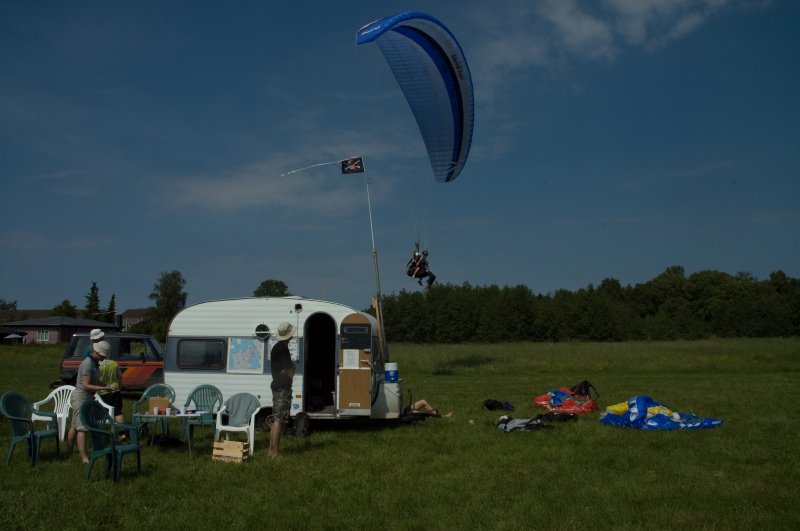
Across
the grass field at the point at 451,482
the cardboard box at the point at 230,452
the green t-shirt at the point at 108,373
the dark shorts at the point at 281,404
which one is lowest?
the grass field at the point at 451,482

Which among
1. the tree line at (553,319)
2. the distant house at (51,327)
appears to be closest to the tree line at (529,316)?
the tree line at (553,319)

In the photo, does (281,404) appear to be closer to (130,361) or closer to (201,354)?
(201,354)

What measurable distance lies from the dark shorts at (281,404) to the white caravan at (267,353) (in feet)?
8.09

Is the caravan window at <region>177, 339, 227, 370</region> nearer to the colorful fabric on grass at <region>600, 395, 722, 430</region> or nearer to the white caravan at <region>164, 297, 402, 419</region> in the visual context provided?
the white caravan at <region>164, 297, 402, 419</region>

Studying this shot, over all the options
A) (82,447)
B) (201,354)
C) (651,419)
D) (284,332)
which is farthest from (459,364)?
(82,447)

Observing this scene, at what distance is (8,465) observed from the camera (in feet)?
28.8

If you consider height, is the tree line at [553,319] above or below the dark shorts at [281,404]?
above

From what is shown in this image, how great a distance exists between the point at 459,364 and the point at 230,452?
73.6 ft

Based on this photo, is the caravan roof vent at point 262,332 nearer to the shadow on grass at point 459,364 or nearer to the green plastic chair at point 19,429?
the green plastic chair at point 19,429

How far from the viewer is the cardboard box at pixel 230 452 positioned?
30.7 feet

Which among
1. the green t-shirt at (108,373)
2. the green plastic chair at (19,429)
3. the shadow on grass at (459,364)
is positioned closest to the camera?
the green plastic chair at (19,429)

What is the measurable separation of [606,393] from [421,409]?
7861 millimetres

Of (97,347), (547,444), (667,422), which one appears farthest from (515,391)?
(97,347)

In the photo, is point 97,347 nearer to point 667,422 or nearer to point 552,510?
point 552,510
